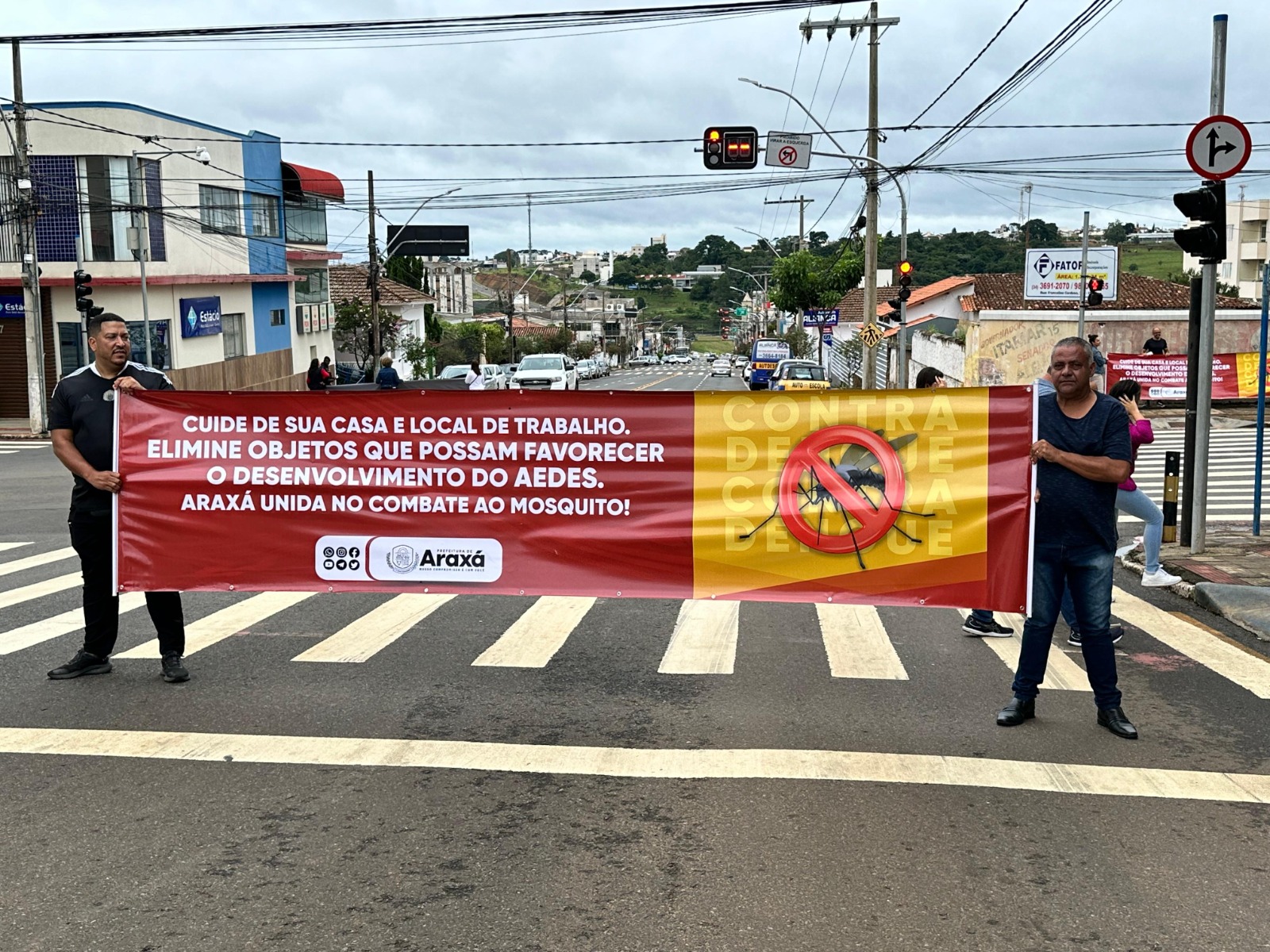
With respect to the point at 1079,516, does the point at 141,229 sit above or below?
above

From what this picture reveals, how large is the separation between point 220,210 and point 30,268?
13.3m

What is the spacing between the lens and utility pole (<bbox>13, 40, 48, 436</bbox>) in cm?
3278

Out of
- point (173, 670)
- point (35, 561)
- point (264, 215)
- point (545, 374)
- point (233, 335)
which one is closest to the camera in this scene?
point (173, 670)

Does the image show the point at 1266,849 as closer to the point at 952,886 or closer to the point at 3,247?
the point at 952,886

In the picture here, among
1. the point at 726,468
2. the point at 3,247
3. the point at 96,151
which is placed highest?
the point at 96,151

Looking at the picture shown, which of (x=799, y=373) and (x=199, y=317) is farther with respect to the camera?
(x=799, y=373)

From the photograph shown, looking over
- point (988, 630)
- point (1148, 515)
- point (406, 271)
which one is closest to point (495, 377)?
point (1148, 515)

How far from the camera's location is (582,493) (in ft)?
25.2

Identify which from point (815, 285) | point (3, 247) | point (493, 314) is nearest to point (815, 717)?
point (3, 247)

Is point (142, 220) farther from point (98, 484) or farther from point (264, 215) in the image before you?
point (98, 484)

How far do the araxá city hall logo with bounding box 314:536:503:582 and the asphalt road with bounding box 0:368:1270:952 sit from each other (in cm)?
64

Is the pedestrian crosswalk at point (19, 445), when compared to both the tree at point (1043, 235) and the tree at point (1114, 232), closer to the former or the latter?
the tree at point (1043, 235)

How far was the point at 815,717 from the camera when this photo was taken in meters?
7.02

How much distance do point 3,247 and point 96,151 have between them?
3.97m
